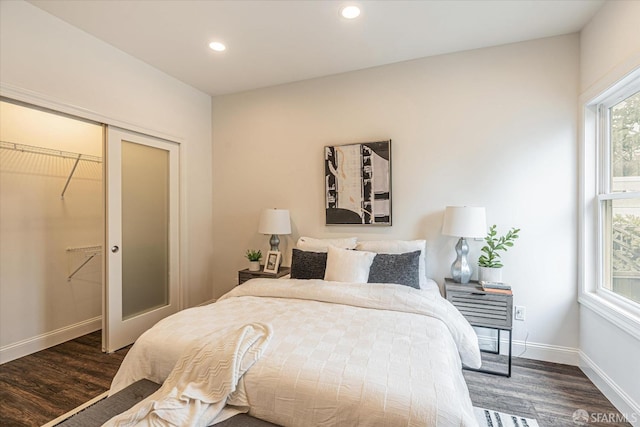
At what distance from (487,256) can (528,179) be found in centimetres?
77

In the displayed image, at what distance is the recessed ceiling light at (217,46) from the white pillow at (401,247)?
230 cm

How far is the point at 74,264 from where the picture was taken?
3.23 metres

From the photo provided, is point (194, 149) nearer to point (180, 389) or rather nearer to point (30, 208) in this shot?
point (30, 208)

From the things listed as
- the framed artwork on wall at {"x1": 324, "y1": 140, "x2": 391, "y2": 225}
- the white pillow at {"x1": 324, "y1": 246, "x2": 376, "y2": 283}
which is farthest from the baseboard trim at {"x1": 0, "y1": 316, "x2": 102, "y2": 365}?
the framed artwork on wall at {"x1": 324, "y1": 140, "x2": 391, "y2": 225}

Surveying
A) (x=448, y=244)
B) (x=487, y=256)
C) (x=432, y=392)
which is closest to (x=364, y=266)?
(x=448, y=244)

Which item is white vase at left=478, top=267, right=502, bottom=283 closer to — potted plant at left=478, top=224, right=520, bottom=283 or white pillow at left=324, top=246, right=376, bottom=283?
potted plant at left=478, top=224, right=520, bottom=283

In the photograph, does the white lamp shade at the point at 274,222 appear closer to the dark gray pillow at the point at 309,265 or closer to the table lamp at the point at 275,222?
the table lamp at the point at 275,222

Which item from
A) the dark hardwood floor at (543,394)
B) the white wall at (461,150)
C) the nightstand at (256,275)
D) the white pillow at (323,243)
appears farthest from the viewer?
the nightstand at (256,275)

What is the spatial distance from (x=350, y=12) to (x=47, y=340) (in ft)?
13.4

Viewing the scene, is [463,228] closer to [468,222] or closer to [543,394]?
[468,222]

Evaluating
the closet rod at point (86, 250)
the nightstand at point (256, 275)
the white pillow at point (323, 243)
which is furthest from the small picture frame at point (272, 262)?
the closet rod at point (86, 250)

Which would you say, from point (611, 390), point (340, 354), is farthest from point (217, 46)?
point (611, 390)

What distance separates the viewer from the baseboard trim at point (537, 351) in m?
2.48

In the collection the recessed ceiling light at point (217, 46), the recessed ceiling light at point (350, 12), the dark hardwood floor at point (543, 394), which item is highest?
the recessed ceiling light at point (217, 46)
